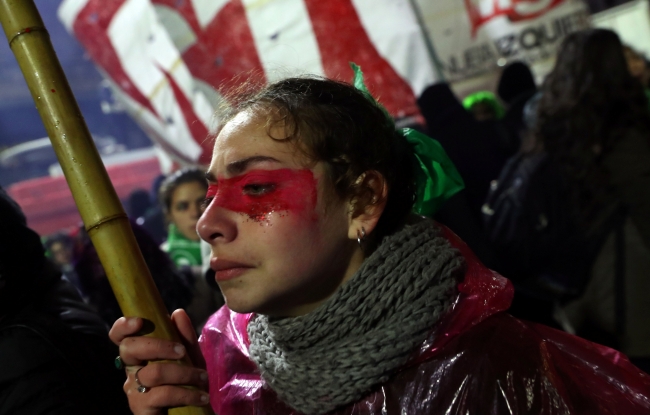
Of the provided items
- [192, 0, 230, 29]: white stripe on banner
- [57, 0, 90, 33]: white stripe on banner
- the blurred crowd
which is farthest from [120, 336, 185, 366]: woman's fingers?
[57, 0, 90, 33]: white stripe on banner

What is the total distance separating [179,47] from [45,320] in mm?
2918

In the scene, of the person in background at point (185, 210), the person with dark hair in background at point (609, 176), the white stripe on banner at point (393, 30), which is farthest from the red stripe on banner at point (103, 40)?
the person with dark hair in background at point (609, 176)

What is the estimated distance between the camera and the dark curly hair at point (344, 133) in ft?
4.46

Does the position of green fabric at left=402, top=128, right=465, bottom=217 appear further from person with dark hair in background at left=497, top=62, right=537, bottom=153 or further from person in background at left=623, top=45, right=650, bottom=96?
person in background at left=623, top=45, right=650, bottom=96

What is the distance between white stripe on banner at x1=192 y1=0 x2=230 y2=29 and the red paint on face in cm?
298

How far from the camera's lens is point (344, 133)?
1.39 meters

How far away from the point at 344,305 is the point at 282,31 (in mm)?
3054

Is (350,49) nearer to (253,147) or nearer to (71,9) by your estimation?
(71,9)

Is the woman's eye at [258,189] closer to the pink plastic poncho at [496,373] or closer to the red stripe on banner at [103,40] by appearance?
the pink plastic poncho at [496,373]

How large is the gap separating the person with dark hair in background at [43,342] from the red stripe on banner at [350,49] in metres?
2.55

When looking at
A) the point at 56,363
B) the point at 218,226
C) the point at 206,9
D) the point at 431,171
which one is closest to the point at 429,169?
the point at 431,171

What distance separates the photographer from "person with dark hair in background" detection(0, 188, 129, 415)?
140 centimetres

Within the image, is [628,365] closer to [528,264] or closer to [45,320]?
[528,264]

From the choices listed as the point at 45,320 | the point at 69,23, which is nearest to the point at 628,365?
the point at 45,320
